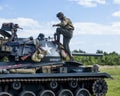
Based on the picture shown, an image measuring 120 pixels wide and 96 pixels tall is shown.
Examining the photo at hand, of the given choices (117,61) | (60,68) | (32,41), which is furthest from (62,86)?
(117,61)

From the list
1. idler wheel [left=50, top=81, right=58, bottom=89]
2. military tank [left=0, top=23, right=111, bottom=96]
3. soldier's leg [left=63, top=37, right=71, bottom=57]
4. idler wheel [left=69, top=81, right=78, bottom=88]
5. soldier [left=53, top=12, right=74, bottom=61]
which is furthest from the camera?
soldier's leg [left=63, top=37, right=71, bottom=57]

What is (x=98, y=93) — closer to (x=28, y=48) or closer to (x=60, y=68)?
(x=60, y=68)

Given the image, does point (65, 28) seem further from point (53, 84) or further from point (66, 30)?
point (53, 84)

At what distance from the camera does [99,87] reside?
24.9 meters

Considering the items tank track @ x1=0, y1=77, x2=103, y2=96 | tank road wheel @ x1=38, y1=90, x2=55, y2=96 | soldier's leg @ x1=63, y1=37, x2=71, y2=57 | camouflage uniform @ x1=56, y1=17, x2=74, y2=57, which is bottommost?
tank road wheel @ x1=38, y1=90, x2=55, y2=96

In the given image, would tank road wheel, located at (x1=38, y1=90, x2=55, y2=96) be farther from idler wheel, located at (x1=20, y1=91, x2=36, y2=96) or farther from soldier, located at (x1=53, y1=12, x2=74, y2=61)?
soldier, located at (x1=53, y1=12, x2=74, y2=61)

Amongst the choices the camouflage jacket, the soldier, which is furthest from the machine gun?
the camouflage jacket

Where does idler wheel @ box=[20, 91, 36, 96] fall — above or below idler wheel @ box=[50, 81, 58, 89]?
below

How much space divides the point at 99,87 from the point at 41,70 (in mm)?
3112

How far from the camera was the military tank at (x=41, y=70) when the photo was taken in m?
22.4

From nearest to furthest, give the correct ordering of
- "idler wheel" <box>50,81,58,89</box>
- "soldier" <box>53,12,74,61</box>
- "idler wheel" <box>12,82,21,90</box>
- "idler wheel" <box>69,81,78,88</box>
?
"idler wheel" <box>12,82,21,90</box>, "idler wheel" <box>50,81,58,89</box>, "idler wheel" <box>69,81,78,88</box>, "soldier" <box>53,12,74,61</box>

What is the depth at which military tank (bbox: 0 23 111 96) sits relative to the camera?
882 inches

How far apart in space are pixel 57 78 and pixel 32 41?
209cm

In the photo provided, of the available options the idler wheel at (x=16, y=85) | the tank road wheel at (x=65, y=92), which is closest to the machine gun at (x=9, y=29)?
the idler wheel at (x=16, y=85)
